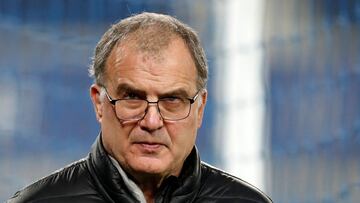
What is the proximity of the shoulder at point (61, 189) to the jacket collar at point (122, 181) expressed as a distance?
0.9 inches

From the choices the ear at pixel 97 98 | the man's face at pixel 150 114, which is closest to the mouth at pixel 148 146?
the man's face at pixel 150 114

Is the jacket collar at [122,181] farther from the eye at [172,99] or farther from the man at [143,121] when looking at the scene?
the eye at [172,99]

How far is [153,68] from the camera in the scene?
1.63m

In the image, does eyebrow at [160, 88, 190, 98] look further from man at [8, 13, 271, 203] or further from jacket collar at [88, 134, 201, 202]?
jacket collar at [88, 134, 201, 202]

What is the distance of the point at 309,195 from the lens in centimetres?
357

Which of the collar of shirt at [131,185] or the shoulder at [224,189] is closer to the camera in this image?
the collar of shirt at [131,185]

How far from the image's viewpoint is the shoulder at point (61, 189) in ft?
5.48

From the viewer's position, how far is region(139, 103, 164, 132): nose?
5.25ft

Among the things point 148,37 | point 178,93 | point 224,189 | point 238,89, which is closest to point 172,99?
point 178,93

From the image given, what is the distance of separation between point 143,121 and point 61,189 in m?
0.22

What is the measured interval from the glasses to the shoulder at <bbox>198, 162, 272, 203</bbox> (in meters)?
0.17

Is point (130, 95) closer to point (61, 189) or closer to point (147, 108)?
point (147, 108)

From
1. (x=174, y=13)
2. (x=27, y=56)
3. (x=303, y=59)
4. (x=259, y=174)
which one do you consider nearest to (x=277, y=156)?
(x=259, y=174)

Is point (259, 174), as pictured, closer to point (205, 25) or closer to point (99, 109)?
point (205, 25)
